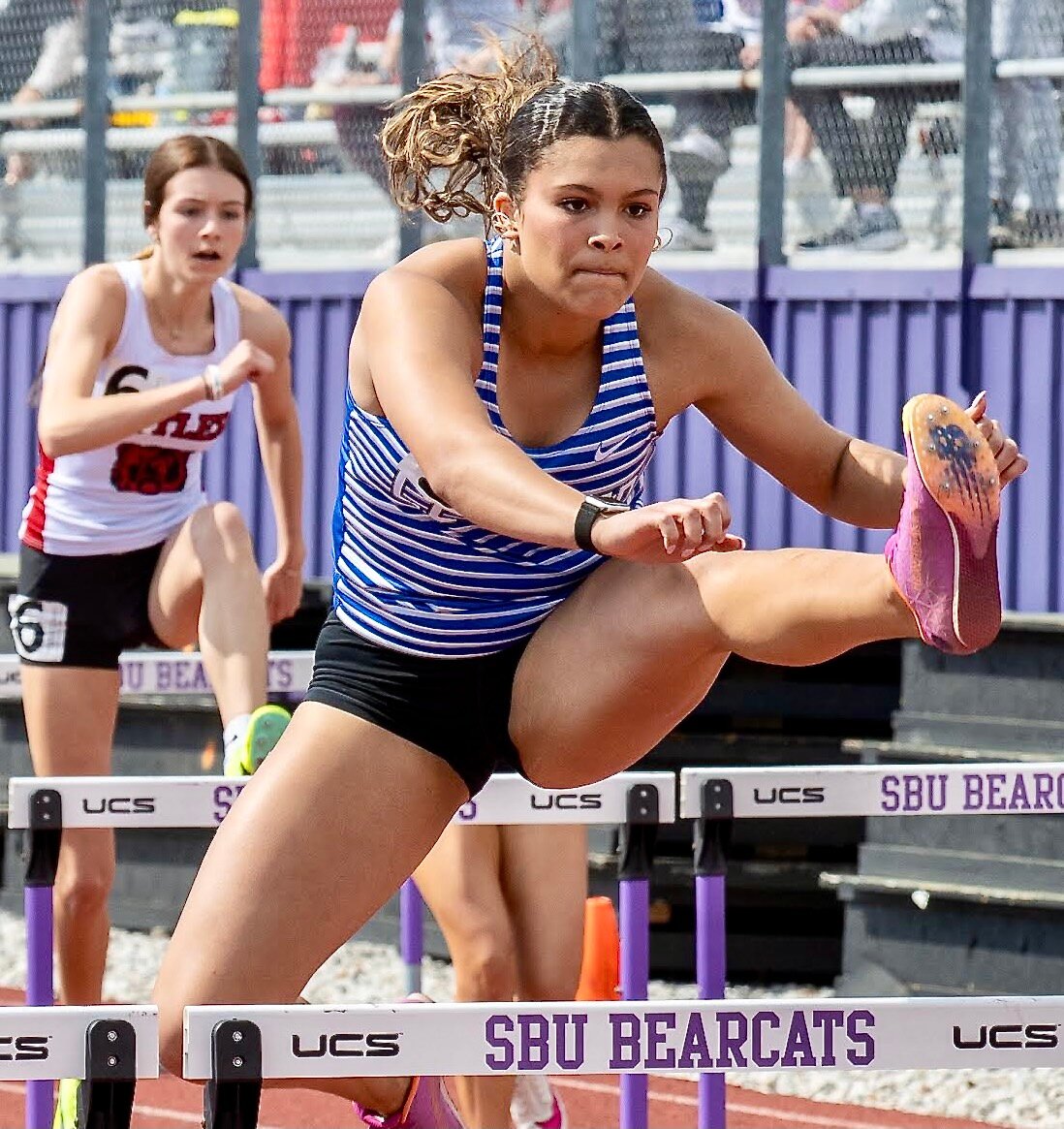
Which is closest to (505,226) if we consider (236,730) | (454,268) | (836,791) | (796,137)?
(454,268)

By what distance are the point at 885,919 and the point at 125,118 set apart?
432cm

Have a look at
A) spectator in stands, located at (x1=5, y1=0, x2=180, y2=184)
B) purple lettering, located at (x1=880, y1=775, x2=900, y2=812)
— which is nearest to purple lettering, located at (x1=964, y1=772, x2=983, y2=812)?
purple lettering, located at (x1=880, y1=775, x2=900, y2=812)

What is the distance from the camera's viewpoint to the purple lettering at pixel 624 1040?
3137 mm

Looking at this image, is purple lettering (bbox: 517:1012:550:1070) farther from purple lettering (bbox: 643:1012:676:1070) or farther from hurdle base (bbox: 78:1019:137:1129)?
hurdle base (bbox: 78:1019:137:1129)

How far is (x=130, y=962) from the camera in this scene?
24.2 feet

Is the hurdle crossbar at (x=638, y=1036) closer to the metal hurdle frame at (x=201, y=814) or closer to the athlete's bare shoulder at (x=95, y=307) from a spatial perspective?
the metal hurdle frame at (x=201, y=814)

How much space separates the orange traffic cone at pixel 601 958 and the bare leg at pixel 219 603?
1.74 m

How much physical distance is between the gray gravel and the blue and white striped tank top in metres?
2.93

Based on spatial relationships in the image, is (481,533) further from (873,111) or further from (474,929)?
(873,111)

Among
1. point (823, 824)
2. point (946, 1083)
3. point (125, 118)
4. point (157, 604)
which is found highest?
point (125, 118)

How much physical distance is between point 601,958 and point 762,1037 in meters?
3.39

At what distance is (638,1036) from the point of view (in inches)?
124

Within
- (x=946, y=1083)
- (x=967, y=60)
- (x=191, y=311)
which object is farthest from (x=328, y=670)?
(x=967, y=60)

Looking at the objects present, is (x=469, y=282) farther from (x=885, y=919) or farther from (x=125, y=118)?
(x=125, y=118)
